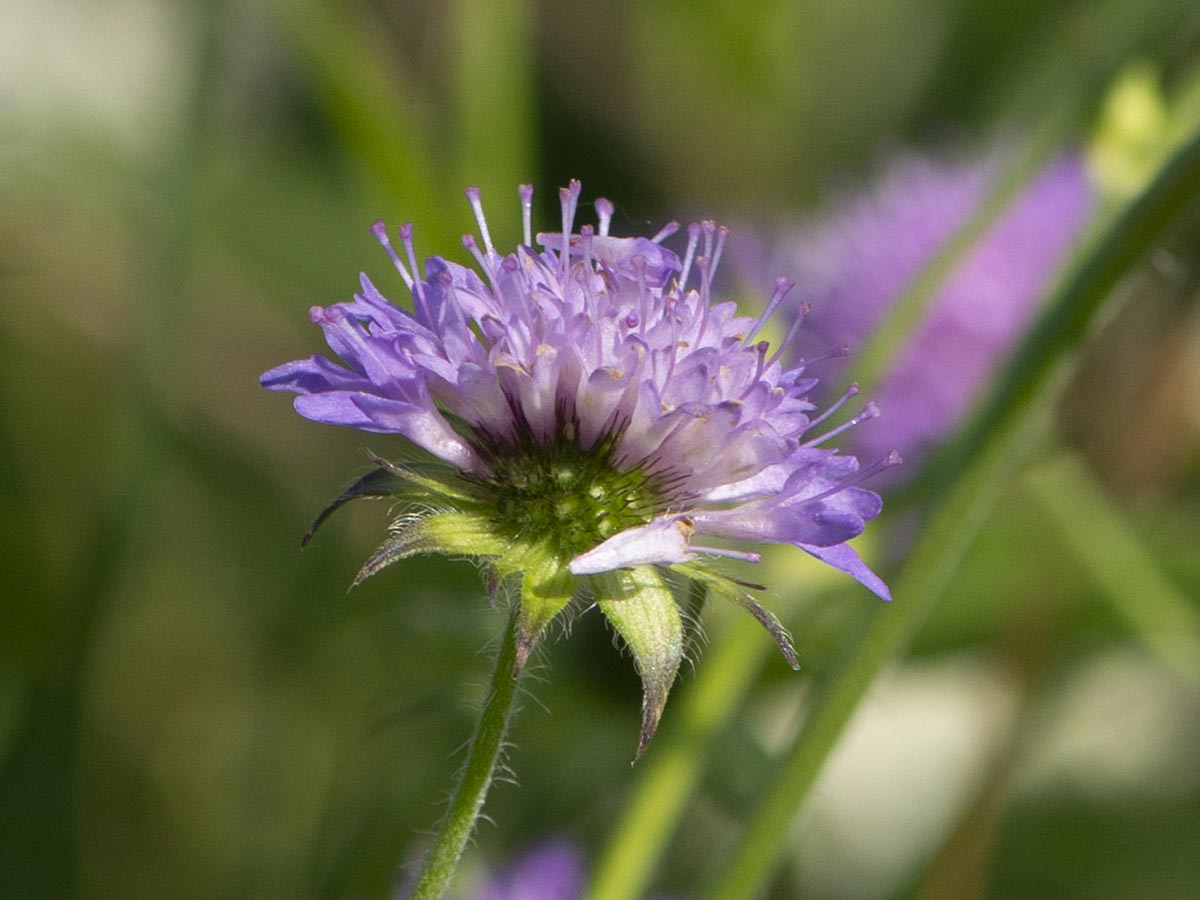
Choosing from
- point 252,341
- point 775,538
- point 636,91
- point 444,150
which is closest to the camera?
point 775,538

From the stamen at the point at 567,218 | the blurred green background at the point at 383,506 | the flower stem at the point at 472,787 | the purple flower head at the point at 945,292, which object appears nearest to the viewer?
the flower stem at the point at 472,787

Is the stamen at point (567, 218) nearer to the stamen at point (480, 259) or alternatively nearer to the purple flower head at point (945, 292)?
the stamen at point (480, 259)

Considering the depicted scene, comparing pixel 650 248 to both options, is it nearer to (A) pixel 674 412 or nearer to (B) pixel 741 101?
(A) pixel 674 412

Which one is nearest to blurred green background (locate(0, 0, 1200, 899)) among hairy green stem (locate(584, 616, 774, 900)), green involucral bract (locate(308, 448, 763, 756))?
hairy green stem (locate(584, 616, 774, 900))

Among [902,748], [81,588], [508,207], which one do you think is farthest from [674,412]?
[902,748]

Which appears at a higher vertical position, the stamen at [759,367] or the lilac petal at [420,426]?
the stamen at [759,367]

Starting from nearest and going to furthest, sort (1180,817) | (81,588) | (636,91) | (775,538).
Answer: (775,538) < (81,588) < (1180,817) < (636,91)

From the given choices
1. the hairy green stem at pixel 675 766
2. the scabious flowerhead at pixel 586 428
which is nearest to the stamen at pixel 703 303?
the scabious flowerhead at pixel 586 428

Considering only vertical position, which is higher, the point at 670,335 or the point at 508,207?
the point at 508,207
